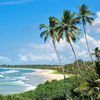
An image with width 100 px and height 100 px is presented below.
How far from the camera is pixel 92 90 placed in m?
36.1

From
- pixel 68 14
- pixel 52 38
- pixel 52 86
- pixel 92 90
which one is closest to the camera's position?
pixel 92 90

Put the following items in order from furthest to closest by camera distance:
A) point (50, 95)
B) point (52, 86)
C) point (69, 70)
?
1. point (69, 70)
2. point (52, 86)
3. point (50, 95)

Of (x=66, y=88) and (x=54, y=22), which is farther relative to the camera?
(x=66, y=88)

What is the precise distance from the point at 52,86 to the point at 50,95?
262 inches

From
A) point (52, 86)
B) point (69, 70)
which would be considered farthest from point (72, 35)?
point (69, 70)

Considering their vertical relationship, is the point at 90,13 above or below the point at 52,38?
above

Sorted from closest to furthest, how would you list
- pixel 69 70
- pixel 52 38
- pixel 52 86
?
pixel 52 38, pixel 52 86, pixel 69 70

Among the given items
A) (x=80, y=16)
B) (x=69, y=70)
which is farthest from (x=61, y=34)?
(x=69, y=70)

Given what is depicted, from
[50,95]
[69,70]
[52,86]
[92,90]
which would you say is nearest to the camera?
[92,90]

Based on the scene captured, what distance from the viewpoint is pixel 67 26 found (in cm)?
4925

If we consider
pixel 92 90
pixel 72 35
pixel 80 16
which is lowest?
pixel 92 90

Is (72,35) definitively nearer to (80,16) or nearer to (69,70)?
(80,16)

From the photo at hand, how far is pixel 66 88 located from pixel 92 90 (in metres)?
24.2

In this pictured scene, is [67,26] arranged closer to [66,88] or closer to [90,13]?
[90,13]
